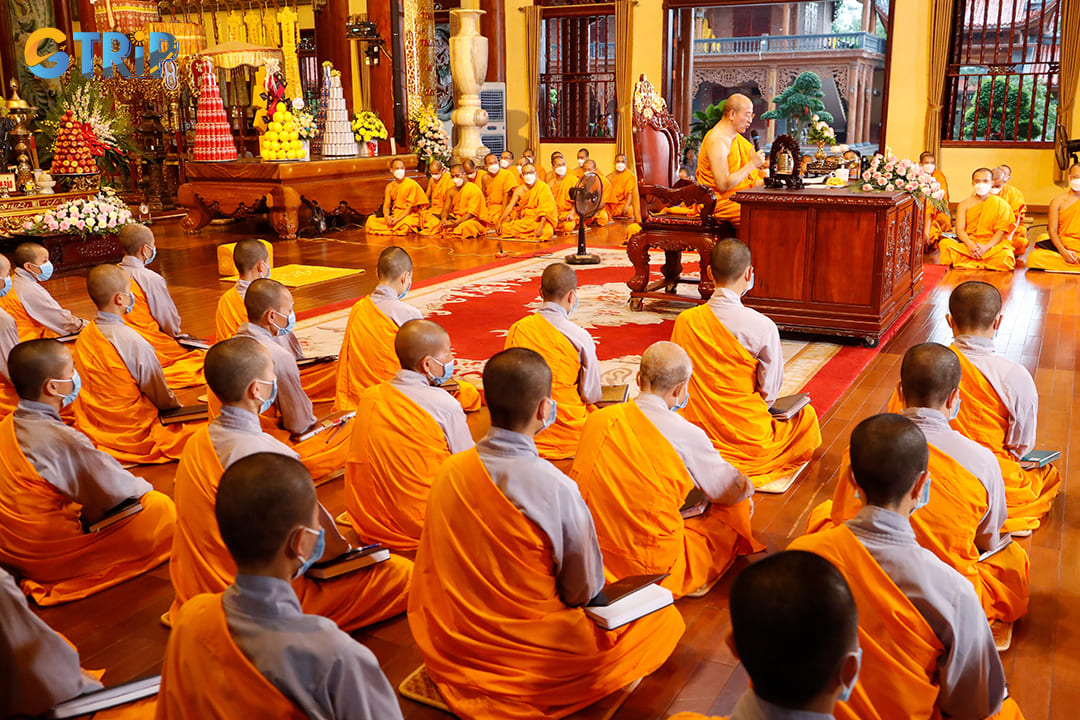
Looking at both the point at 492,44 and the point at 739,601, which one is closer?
the point at 739,601

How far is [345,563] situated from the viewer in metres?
2.77

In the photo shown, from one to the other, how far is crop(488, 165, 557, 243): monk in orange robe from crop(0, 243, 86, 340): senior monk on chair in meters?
6.36

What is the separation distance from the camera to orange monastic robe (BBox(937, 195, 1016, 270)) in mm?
8836

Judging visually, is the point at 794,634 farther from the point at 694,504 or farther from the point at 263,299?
the point at 263,299

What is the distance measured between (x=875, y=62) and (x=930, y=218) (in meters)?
13.7

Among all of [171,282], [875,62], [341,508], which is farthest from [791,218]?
[875,62]

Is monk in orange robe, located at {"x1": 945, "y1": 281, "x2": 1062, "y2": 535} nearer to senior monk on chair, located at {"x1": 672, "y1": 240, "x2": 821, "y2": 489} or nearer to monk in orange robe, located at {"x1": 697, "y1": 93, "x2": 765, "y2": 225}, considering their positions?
senior monk on chair, located at {"x1": 672, "y1": 240, "x2": 821, "y2": 489}

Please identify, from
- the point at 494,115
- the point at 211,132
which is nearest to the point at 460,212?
the point at 211,132

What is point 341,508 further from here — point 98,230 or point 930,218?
point 930,218

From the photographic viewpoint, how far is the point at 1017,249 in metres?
9.31

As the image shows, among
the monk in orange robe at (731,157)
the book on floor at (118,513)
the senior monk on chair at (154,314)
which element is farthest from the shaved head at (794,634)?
the monk in orange robe at (731,157)

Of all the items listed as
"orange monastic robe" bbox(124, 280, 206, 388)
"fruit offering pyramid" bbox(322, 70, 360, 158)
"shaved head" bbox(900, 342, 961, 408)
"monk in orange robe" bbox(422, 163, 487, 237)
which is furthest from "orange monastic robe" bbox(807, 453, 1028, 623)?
"fruit offering pyramid" bbox(322, 70, 360, 158)

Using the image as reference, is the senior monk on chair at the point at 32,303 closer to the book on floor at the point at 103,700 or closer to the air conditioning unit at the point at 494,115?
the book on floor at the point at 103,700

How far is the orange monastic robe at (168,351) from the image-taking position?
5648 millimetres
